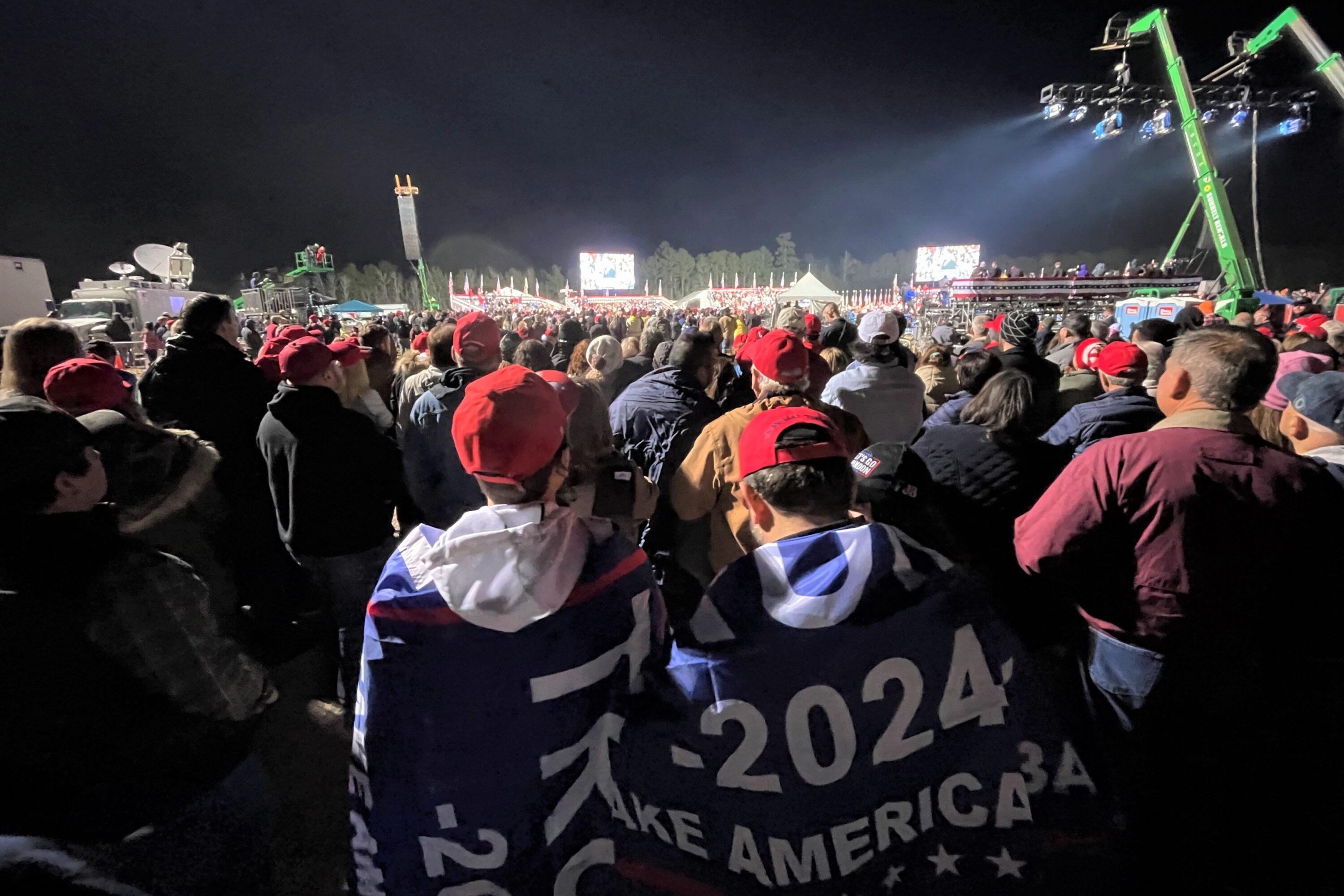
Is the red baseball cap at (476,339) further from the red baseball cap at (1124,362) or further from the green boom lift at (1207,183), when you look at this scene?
the green boom lift at (1207,183)

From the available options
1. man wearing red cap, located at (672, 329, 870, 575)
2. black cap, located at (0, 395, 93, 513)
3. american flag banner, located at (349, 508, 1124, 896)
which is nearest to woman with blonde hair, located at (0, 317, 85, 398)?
black cap, located at (0, 395, 93, 513)

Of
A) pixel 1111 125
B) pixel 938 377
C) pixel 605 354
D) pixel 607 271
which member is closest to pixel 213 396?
pixel 605 354

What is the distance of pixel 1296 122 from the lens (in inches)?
1244

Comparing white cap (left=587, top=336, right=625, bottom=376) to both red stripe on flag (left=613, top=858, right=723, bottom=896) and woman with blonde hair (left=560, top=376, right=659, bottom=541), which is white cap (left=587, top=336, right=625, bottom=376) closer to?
woman with blonde hair (left=560, top=376, right=659, bottom=541)

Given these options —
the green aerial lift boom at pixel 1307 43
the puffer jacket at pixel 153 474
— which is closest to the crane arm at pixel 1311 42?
the green aerial lift boom at pixel 1307 43

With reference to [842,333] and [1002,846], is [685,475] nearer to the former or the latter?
[1002,846]

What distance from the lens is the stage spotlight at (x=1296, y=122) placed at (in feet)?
102

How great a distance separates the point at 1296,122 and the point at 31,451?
48681 mm

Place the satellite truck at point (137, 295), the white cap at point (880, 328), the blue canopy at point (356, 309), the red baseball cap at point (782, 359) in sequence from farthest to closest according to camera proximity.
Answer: the blue canopy at point (356, 309), the satellite truck at point (137, 295), the white cap at point (880, 328), the red baseball cap at point (782, 359)

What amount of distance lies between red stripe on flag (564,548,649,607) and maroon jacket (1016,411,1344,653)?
1.58 m

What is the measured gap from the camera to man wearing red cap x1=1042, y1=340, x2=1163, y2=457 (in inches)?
122

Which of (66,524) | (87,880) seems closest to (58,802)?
(87,880)

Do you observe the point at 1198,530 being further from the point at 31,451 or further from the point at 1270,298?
the point at 1270,298

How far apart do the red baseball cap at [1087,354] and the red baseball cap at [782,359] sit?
2.48 meters
